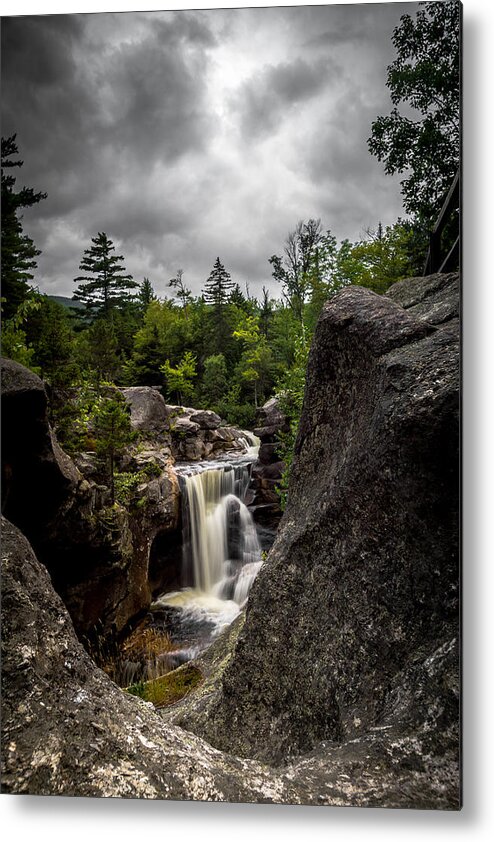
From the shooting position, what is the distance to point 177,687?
403 cm

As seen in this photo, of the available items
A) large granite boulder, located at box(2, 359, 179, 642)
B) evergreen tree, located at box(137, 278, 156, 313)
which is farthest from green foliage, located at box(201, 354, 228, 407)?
large granite boulder, located at box(2, 359, 179, 642)

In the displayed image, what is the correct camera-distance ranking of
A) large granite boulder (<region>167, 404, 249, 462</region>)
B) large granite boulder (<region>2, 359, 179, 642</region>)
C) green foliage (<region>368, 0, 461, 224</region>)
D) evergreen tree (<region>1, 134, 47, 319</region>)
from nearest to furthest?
green foliage (<region>368, 0, 461, 224</region>)
evergreen tree (<region>1, 134, 47, 319</region>)
large granite boulder (<region>2, 359, 179, 642</region>)
large granite boulder (<region>167, 404, 249, 462</region>)

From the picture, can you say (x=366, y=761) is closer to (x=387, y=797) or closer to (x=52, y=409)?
(x=387, y=797)

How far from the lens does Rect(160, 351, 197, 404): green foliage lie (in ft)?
16.6

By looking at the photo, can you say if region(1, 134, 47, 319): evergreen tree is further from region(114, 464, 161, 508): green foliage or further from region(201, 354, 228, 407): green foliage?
region(114, 464, 161, 508): green foliage

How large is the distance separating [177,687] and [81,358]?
295 centimetres

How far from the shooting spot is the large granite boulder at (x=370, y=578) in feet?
6.32

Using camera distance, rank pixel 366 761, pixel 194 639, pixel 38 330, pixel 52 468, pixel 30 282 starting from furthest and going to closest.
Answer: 1. pixel 194 639
2. pixel 52 468
3. pixel 38 330
4. pixel 30 282
5. pixel 366 761

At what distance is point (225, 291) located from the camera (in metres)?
3.41

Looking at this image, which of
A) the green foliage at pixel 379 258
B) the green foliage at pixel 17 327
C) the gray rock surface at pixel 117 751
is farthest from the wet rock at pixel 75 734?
the green foliage at pixel 379 258

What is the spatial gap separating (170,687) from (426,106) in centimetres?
465

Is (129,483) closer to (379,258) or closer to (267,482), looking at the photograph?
(267,482)

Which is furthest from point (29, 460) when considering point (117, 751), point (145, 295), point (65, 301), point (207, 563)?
point (207, 563)

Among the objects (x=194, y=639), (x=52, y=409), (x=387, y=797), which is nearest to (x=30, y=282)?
(x=52, y=409)
